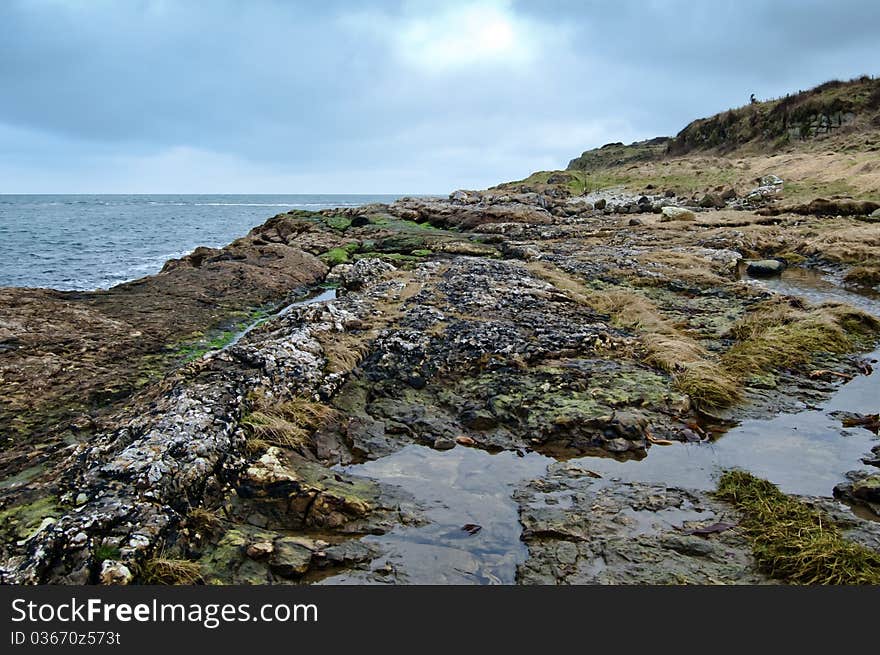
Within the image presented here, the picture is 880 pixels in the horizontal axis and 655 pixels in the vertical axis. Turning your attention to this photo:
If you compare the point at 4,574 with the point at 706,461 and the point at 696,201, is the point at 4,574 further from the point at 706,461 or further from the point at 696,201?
the point at 696,201

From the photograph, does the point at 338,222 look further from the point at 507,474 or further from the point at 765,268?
the point at 507,474

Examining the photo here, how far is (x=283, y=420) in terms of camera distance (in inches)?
277

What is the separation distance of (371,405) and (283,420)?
1.67 meters

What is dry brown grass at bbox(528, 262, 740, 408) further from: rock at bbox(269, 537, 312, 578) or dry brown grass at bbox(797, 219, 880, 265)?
dry brown grass at bbox(797, 219, 880, 265)

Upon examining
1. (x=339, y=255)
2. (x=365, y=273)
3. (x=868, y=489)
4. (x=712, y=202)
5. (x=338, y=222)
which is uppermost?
(x=712, y=202)

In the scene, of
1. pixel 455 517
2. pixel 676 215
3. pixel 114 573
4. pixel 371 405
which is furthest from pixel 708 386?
pixel 676 215

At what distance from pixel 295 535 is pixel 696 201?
4095 cm

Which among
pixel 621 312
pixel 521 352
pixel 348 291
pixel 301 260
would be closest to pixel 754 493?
pixel 521 352

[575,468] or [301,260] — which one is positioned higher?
[301,260]

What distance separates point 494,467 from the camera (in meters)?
6.63

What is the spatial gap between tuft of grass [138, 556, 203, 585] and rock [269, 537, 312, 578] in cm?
65

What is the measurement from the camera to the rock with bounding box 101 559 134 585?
427cm

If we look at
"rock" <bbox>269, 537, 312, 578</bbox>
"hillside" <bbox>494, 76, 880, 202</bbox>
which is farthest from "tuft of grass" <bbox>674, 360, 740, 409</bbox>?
"hillside" <bbox>494, 76, 880, 202</bbox>

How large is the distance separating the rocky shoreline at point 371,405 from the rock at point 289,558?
2 centimetres
